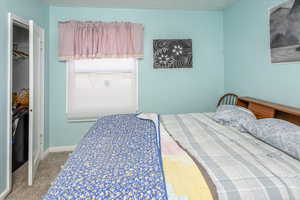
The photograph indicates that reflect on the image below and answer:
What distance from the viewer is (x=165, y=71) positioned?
3.38 metres

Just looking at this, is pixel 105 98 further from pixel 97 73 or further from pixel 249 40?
pixel 249 40

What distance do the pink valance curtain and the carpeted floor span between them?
5.51 feet

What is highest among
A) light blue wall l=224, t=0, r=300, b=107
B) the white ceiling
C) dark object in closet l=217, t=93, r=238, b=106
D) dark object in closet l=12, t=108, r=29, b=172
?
the white ceiling

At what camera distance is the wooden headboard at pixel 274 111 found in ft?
5.83

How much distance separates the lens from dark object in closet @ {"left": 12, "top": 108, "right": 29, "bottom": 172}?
2.54 meters

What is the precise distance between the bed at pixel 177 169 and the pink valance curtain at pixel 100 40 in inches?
72.7

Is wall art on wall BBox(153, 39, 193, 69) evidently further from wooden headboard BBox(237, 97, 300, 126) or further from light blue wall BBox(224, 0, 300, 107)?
wooden headboard BBox(237, 97, 300, 126)

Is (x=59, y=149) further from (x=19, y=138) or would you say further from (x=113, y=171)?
(x=113, y=171)

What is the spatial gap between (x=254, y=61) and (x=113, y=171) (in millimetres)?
2512

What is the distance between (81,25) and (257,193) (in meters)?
3.24


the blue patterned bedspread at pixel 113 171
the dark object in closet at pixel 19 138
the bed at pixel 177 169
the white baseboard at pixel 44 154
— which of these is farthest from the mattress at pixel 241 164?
the white baseboard at pixel 44 154

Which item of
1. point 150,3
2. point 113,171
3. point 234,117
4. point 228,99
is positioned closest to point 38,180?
point 113,171

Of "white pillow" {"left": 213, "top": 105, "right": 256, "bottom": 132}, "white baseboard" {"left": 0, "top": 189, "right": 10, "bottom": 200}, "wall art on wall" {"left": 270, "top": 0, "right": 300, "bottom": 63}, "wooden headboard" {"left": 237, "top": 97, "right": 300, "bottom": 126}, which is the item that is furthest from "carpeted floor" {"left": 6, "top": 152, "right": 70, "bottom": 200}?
"wall art on wall" {"left": 270, "top": 0, "right": 300, "bottom": 63}

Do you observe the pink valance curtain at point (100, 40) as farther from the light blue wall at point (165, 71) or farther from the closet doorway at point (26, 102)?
the closet doorway at point (26, 102)
